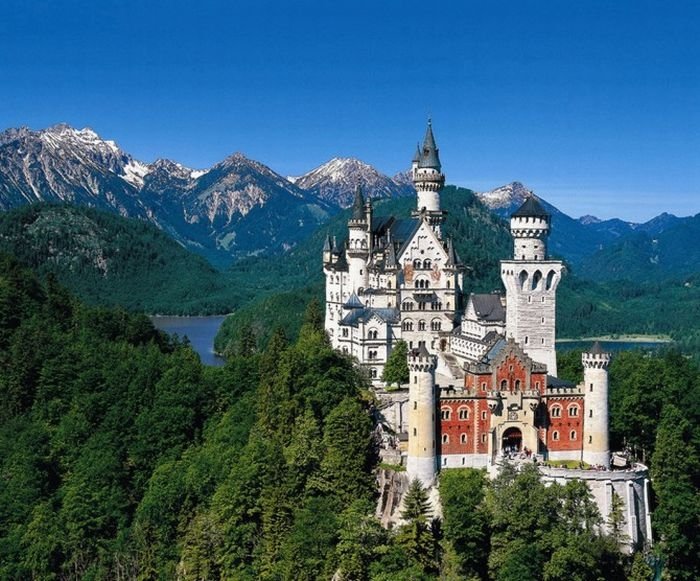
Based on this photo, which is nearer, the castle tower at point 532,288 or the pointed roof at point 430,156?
the castle tower at point 532,288

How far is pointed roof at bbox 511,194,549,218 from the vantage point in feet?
263

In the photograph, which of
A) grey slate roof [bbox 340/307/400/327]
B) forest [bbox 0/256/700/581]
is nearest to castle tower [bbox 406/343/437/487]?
forest [bbox 0/256/700/581]

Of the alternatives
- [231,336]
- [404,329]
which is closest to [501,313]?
[404,329]

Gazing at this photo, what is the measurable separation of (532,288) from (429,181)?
87.4 feet

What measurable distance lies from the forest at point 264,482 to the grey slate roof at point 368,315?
3534 millimetres

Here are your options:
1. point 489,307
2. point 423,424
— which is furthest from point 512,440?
point 489,307

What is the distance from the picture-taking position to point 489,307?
297 feet

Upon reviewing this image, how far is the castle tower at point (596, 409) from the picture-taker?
2699 inches

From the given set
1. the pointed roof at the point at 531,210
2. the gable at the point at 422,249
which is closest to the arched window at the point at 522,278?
the pointed roof at the point at 531,210

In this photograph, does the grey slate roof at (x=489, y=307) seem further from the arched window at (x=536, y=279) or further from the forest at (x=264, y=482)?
the arched window at (x=536, y=279)

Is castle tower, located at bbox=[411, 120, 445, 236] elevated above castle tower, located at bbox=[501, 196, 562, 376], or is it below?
above

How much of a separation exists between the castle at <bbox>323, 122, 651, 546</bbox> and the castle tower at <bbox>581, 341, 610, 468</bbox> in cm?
7

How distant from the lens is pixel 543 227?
264ft

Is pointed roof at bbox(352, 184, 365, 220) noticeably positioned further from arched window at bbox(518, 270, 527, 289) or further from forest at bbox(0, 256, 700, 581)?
arched window at bbox(518, 270, 527, 289)
